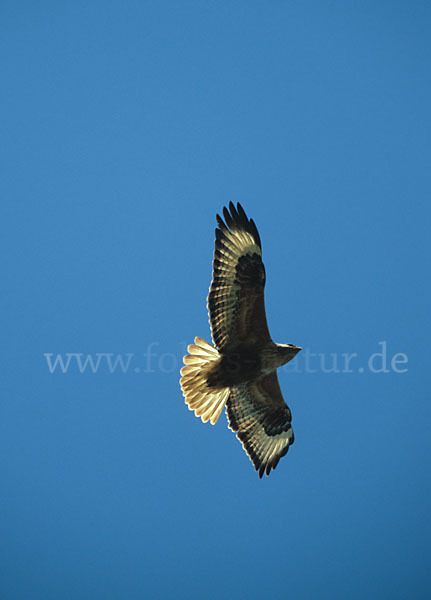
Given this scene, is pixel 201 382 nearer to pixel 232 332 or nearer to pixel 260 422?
pixel 232 332

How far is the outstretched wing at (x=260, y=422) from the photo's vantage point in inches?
276

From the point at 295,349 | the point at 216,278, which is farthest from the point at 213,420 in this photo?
the point at 216,278

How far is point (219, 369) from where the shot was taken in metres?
6.33

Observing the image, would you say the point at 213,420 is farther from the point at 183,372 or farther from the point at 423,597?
the point at 423,597

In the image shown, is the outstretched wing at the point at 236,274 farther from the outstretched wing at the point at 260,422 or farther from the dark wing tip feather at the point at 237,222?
the outstretched wing at the point at 260,422

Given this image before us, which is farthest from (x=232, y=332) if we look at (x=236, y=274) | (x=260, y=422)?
(x=260, y=422)

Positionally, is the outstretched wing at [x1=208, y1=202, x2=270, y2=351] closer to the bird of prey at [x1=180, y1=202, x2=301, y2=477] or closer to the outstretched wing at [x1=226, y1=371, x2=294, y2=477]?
the bird of prey at [x1=180, y1=202, x2=301, y2=477]

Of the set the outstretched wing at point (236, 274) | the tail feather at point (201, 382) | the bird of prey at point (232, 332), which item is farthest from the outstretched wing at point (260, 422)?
the outstretched wing at point (236, 274)

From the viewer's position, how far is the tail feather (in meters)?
6.25

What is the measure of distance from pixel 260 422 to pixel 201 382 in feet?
3.76

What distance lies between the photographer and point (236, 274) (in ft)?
20.2

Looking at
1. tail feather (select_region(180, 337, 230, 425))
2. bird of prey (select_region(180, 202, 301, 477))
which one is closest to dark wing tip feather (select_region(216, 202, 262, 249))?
bird of prey (select_region(180, 202, 301, 477))

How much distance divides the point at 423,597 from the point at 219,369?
1044 cm

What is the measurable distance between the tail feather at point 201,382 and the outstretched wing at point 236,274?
187mm
